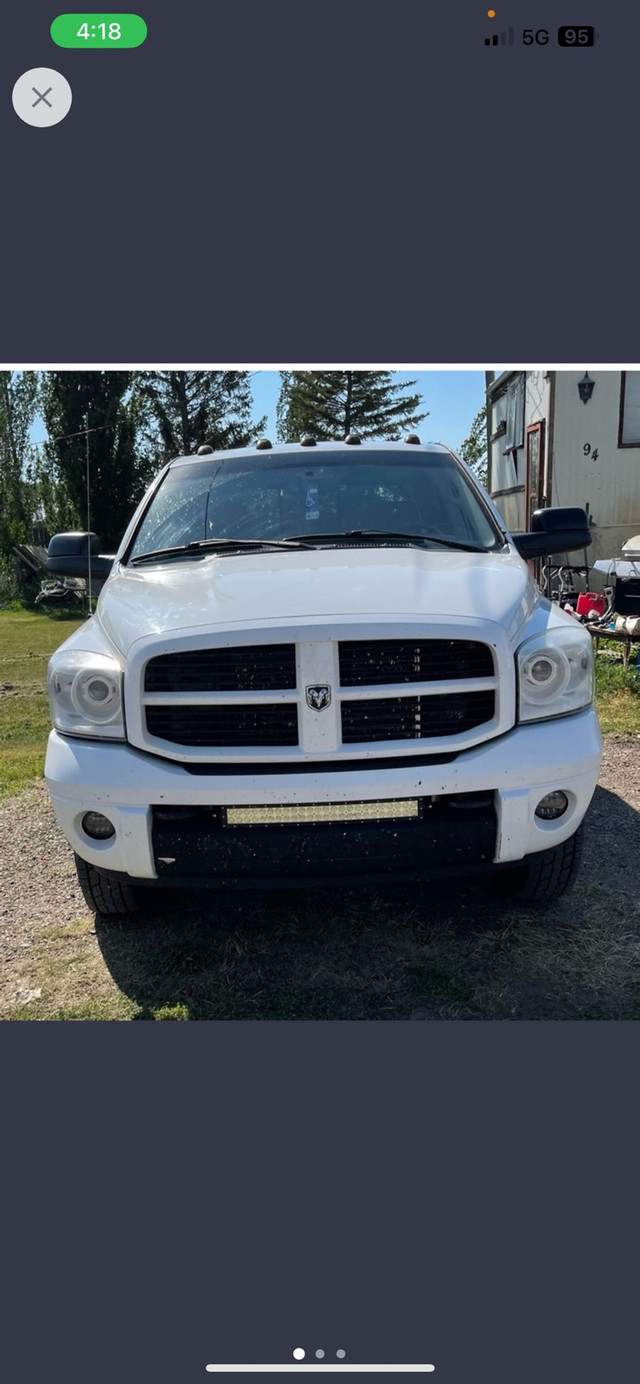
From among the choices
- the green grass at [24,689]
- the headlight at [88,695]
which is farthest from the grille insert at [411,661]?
the green grass at [24,689]

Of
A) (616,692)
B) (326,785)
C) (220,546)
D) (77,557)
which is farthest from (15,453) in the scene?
(616,692)

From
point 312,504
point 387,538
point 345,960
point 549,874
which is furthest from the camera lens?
point 312,504

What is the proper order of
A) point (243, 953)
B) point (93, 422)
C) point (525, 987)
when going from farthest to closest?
point (93, 422)
point (243, 953)
point (525, 987)

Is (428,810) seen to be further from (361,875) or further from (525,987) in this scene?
(525,987)

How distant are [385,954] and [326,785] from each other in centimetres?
81

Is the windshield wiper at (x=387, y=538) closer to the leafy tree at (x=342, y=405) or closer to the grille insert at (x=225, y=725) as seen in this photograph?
the leafy tree at (x=342, y=405)

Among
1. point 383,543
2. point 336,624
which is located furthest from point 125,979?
point 383,543

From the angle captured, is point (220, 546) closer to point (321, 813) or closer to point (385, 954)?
point (321, 813)

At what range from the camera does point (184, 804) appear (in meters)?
2.67

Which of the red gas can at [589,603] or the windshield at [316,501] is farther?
the red gas can at [589,603]

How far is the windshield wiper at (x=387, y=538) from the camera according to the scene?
11.3 ft

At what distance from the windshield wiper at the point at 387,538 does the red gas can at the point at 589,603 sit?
3676mm

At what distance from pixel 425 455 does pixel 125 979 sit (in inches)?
107

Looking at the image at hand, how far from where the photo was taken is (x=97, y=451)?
464cm
